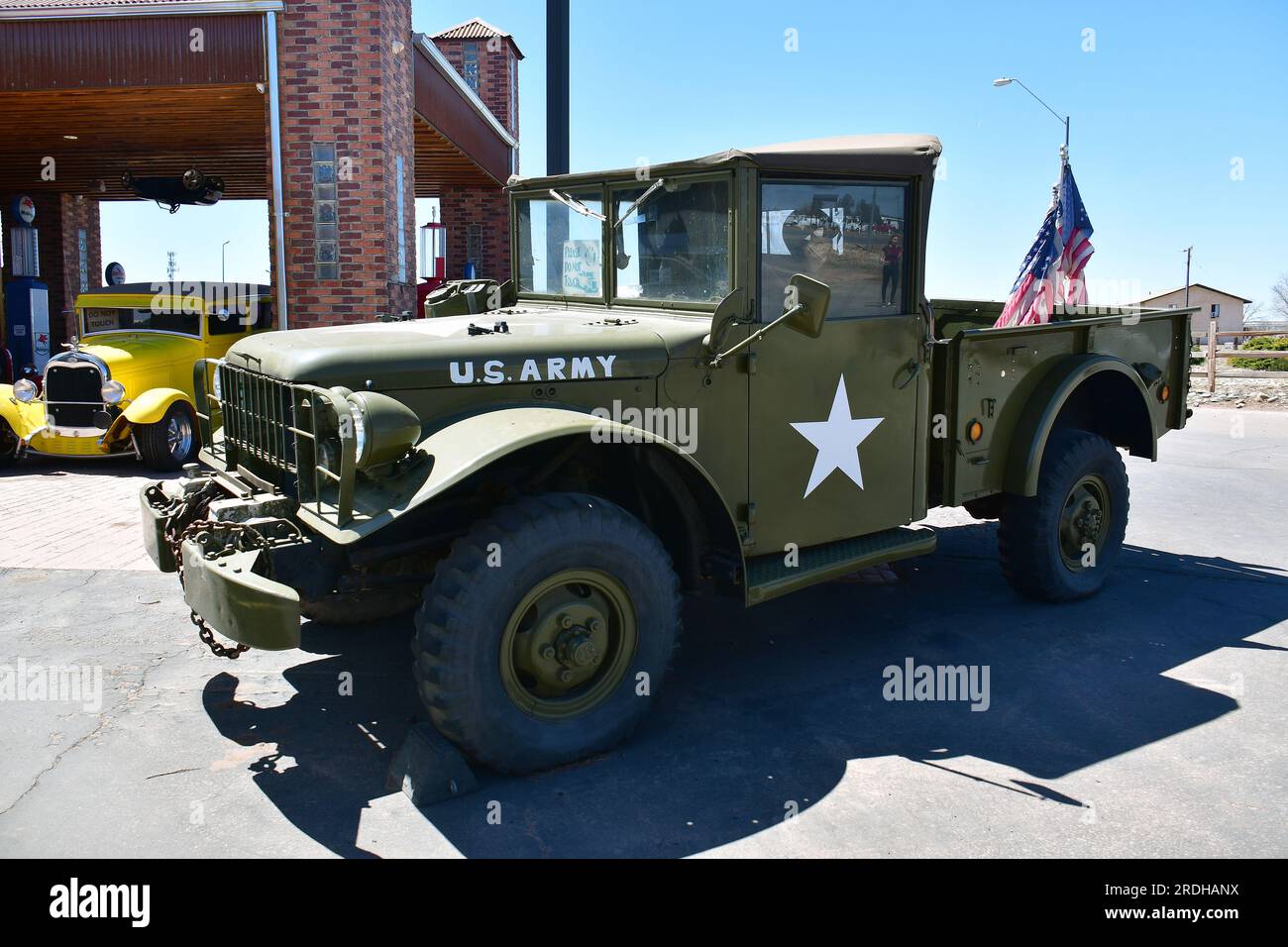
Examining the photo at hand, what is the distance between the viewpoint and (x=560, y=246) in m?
4.78

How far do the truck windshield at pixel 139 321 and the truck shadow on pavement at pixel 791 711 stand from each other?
6784 millimetres

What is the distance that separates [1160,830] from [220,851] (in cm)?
272

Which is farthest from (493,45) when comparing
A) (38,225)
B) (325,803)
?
(325,803)

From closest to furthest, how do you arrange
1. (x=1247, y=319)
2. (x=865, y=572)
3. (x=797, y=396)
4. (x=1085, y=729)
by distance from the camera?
(x=1085, y=729)
(x=797, y=396)
(x=865, y=572)
(x=1247, y=319)

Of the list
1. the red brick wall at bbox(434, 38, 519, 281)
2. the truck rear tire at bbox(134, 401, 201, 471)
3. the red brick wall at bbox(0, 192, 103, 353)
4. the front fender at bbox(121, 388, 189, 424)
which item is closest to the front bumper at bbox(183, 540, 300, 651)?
the front fender at bbox(121, 388, 189, 424)

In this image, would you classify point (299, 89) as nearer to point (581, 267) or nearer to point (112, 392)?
point (112, 392)

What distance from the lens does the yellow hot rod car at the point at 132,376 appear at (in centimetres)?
938

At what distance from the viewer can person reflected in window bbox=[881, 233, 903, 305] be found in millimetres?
4422

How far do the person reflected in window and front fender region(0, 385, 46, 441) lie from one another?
8255mm

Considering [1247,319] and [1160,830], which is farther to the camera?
[1247,319]

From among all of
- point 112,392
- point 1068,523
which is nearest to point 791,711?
point 1068,523

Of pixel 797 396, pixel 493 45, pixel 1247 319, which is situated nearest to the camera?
pixel 797 396

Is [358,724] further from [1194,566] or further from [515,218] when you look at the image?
[1194,566]

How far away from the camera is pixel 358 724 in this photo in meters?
3.91
